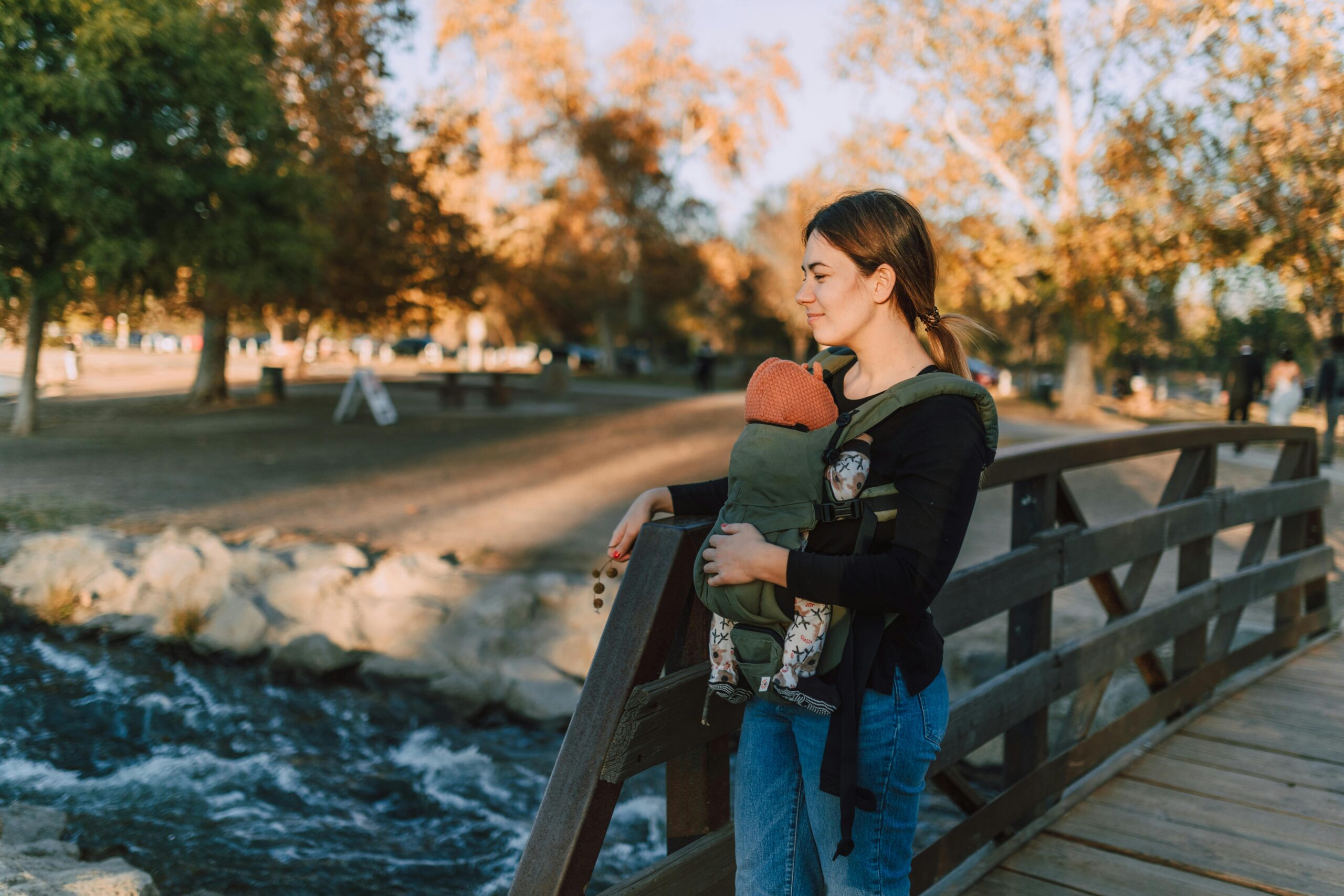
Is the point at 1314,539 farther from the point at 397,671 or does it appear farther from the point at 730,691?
the point at 397,671

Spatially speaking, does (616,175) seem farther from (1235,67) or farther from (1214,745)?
(1214,745)

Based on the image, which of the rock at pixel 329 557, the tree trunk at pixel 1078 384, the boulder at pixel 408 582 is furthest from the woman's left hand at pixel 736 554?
the tree trunk at pixel 1078 384

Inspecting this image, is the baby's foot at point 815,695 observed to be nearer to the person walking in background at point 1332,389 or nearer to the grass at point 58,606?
the grass at point 58,606

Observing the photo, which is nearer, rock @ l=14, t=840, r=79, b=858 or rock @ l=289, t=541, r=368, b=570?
rock @ l=14, t=840, r=79, b=858

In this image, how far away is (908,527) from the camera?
64.5 inches

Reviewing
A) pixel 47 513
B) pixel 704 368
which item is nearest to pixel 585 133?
pixel 704 368

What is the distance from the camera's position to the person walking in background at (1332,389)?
16.6 m

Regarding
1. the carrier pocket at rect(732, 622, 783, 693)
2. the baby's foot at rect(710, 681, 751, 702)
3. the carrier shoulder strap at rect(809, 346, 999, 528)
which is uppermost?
the carrier shoulder strap at rect(809, 346, 999, 528)

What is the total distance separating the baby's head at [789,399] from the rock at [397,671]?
5.77 metres

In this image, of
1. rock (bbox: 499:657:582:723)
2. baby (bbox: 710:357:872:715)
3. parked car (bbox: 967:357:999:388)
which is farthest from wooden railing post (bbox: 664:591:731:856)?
parked car (bbox: 967:357:999:388)

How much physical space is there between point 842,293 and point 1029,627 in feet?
6.50

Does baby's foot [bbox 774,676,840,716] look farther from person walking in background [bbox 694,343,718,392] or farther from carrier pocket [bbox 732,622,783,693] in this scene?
person walking in background [bbox 694,343,718,392]

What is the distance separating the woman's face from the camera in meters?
1.79

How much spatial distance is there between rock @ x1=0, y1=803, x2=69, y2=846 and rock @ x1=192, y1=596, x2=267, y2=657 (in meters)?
2.54
